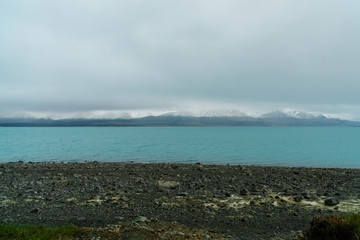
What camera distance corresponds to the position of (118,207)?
42.7 ft

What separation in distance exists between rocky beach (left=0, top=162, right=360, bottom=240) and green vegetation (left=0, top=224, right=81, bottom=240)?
2.67ft

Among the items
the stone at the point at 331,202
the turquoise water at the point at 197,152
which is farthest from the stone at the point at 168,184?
the turquoise water at the point at 197,152

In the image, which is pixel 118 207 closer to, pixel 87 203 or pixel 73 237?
pixel 87 203

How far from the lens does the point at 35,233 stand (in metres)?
8.53

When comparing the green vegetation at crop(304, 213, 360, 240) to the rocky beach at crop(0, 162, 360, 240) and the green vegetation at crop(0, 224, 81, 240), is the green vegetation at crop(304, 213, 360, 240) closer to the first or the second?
the rocky beach at crop(0, 162, 360, 240)

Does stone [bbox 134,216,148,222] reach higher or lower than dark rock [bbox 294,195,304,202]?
higher

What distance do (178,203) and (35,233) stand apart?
742cm

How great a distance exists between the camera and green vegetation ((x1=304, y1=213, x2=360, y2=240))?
7330 millimetres

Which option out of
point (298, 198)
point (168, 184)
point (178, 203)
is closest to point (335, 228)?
point (298, 198)

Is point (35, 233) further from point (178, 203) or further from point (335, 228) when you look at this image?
point (335, 228)

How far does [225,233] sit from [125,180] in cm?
1205

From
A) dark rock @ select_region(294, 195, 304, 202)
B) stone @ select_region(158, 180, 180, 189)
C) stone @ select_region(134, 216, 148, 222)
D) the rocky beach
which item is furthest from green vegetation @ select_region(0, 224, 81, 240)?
dark rock @ select_region(294, 195, 304, 202)

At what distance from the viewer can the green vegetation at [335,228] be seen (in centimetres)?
733

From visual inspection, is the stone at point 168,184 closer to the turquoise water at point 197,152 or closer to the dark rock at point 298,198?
the dark rock at point 298,198
